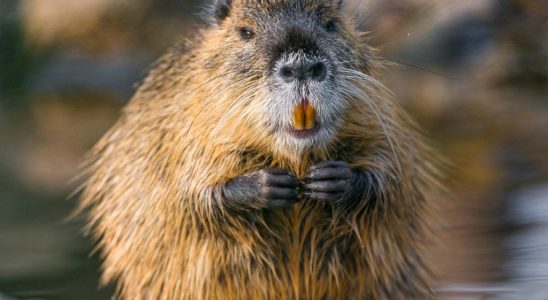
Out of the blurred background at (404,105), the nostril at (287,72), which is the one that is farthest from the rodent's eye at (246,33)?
the blurred background at (404,105)

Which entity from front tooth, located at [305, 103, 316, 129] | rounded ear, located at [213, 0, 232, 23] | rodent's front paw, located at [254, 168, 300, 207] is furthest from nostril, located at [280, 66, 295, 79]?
rounded ear, located at [213, 0, 232, 23]

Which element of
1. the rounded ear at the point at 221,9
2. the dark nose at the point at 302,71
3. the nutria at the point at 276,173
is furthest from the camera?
the rounded ear at the point at 221,9

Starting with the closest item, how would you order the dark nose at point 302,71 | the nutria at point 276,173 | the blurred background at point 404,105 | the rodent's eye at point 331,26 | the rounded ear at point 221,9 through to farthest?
1. the dark nose at point 302,71
2. the nutria at point 276,173
3. the rodent's eye at point 331,26
4. the rounded ear at point 221,9
5. the blurred background at point 404,105

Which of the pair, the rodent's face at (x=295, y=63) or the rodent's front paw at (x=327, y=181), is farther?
the rodent's front paw at (x=327, y=181)

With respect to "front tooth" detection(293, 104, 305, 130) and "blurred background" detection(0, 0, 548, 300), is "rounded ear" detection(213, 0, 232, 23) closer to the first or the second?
"blurred background" detection(0, 0, 548, 300)

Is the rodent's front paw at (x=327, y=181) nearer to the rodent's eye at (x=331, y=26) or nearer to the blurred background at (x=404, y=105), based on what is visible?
the rodent's eye at (x=331, y=26)

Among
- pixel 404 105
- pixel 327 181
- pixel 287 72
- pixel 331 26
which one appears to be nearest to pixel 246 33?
pixel 331 26

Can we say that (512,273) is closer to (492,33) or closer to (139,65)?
(492,33)
